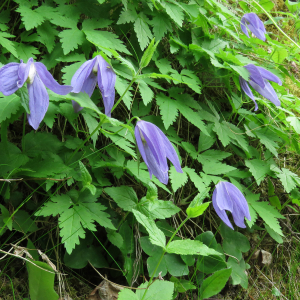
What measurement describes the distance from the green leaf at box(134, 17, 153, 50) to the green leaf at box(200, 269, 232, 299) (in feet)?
4.24

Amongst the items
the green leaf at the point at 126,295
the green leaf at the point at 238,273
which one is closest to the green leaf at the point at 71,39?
the green leaf at the point at 126,295

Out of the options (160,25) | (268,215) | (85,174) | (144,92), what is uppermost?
(160,25)

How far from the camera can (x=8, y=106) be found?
114cm

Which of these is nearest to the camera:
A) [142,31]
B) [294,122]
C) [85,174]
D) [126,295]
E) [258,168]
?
[126,295]

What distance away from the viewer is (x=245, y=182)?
88.0 inches

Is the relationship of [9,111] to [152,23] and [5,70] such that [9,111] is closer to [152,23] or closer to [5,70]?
[5,70]

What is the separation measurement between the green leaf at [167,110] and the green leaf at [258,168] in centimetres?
66

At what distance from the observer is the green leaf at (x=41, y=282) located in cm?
116

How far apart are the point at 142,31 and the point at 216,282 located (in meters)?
1.43

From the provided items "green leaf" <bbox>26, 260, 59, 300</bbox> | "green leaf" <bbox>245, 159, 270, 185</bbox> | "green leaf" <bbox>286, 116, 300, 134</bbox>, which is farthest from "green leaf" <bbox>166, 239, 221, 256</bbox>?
"green leaf" <bbox>286, 116, 300, 134</bbox>

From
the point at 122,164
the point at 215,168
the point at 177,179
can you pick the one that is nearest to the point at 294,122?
the point at 215,168

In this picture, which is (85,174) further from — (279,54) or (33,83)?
(279,54)

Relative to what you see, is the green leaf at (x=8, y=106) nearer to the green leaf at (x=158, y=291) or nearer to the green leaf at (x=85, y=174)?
the green leaf at (x=85, y=174)

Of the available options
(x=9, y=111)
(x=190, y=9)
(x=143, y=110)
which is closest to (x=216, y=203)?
(x=143, y=110)
